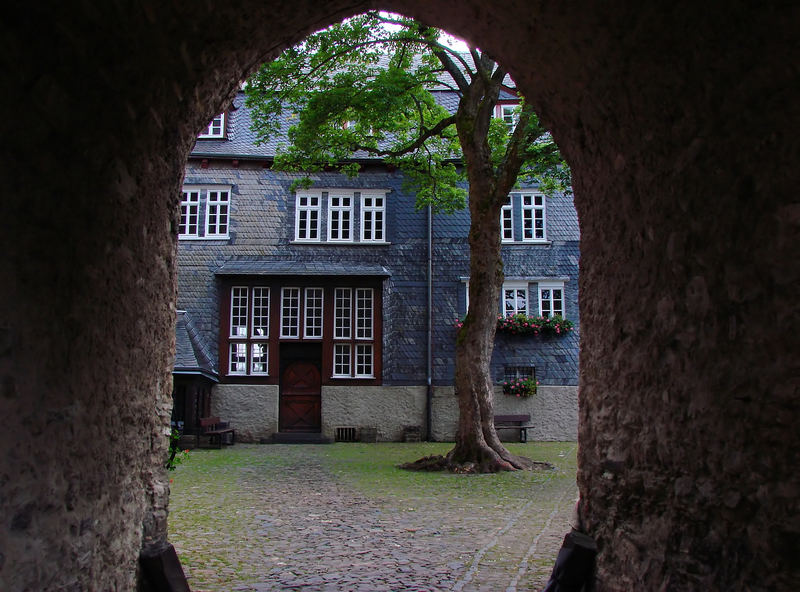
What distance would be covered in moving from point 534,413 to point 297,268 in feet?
26.0

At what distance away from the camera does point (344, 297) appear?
65.8 ft

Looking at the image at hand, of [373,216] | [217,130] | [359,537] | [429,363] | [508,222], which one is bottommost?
[359,537]

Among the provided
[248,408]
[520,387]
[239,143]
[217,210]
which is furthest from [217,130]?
[520,387]

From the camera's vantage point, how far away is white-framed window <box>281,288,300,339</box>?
19938mm

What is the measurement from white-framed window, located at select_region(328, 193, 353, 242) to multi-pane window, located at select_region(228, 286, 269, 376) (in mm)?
2674

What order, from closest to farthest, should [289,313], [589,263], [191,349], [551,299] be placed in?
1. [589,263]
2. [191,349]
3. [289,313]
4. [551,299]

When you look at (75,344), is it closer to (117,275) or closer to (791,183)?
(117,275)

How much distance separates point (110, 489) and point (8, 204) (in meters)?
1.50

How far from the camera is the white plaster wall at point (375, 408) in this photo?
19.5 meters

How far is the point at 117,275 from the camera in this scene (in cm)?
333

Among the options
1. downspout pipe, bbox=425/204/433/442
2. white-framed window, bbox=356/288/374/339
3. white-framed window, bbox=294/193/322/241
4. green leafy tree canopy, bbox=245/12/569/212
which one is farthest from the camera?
white-framed window, bbox=294/193/322/241

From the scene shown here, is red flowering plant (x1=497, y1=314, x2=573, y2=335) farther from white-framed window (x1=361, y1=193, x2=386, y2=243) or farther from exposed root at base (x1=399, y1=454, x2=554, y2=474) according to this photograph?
exposed root at base (x1=399, y1=454, x2=554, y2=474)

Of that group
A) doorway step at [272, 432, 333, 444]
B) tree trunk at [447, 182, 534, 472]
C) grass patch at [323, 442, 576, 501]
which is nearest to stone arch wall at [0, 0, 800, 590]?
grass patch at [323, 442, 576, 501]

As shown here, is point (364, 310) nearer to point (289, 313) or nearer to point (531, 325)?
point (289, 313)
